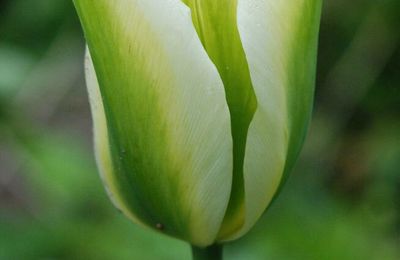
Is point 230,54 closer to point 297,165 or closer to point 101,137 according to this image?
point 101,137

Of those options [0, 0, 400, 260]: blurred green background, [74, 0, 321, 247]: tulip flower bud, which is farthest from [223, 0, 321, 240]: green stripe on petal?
[0, 0, 400, 260]: blurred green background

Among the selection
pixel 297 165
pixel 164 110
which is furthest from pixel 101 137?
pixel 297 165

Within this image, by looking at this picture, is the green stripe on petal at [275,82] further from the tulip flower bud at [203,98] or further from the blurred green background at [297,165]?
the blurred green background at [297,165]

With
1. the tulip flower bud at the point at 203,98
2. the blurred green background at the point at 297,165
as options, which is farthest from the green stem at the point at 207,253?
the blurred green background at the point at 297,165

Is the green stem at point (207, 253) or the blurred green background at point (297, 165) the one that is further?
the blurred green background at point (297, 165)

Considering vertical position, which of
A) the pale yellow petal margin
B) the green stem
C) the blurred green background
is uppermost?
A: the pale yellow petal margin

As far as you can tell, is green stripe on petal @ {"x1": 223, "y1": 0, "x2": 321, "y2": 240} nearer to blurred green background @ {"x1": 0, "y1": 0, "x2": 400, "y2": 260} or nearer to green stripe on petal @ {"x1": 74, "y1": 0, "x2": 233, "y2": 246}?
green stripe on petal @ {"x1": 74, "y1": 0, "x2": 233, "y2": 246}
